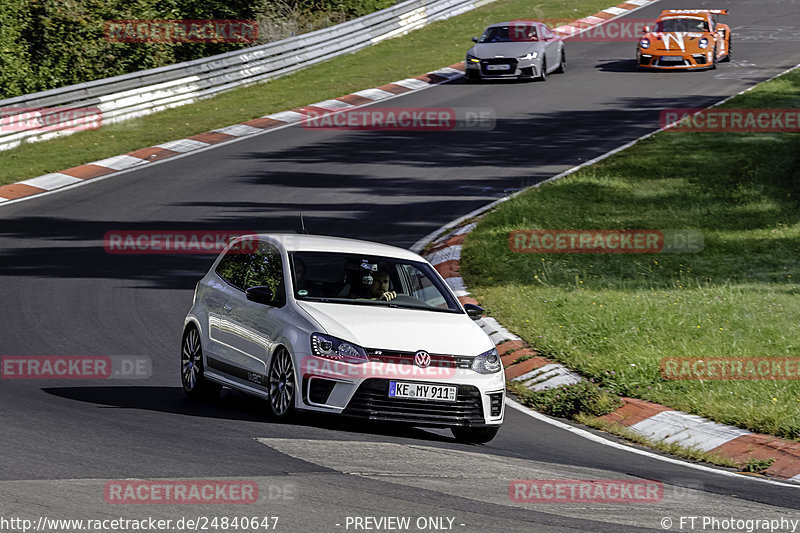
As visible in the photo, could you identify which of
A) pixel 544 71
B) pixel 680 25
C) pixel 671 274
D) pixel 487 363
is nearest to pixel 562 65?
pixel 544 71

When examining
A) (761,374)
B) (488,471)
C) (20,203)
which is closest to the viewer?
(488,471)

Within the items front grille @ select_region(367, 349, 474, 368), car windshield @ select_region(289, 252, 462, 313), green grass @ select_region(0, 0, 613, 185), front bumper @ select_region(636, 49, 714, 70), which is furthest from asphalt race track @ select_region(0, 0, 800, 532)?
green grass @ select_region(0, 0, 613, 185)

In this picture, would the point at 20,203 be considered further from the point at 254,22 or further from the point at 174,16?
the point at 254,22

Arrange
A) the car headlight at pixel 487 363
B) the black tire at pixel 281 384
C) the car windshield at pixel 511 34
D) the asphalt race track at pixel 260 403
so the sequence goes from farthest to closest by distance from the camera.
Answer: the car windshield at pixel 511 34
the car headlight at pixel 487 363
the black tire at pixel 281 384
the asphalt race track at pixel 260 403

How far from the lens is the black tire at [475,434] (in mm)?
10133

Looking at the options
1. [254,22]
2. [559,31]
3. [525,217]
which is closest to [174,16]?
Result: [254,22]

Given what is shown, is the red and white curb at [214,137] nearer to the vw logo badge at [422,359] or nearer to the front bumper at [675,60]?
the front bumper at [675,60]

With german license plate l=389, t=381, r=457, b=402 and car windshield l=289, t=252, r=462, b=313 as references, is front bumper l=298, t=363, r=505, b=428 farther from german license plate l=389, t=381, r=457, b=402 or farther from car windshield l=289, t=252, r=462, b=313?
car windshield l=289, t=252, r=462, b=313

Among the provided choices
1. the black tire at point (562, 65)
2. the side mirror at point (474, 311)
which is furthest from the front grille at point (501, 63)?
the side mirror at point (474, 311)

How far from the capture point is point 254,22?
3744cm

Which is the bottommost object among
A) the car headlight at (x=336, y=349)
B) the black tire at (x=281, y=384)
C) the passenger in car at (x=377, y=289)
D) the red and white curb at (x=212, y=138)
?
the red and white curb at (x=212, y=138)

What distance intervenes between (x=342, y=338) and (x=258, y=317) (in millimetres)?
1168

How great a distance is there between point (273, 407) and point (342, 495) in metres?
2.62

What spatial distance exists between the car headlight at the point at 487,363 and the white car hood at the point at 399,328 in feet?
0.17
